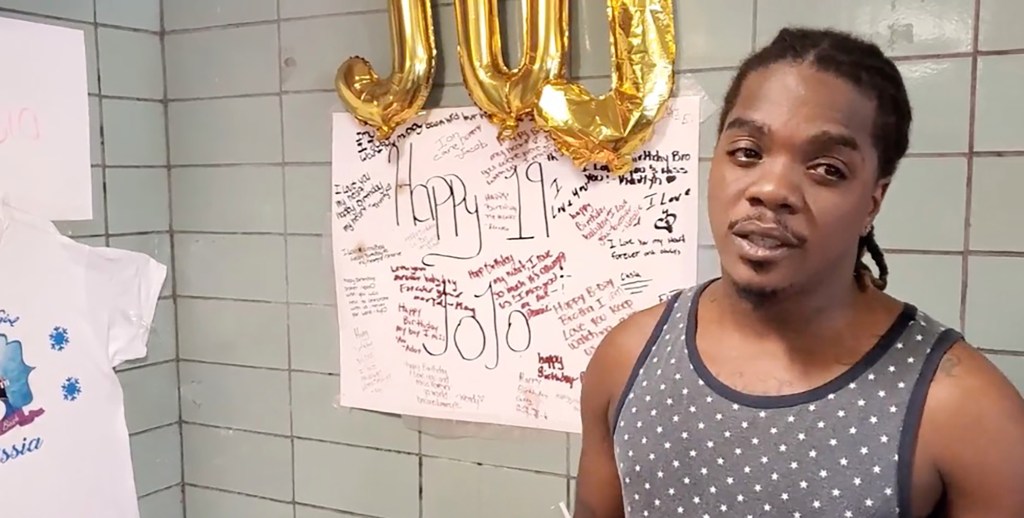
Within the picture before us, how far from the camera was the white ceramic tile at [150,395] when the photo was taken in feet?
5.07

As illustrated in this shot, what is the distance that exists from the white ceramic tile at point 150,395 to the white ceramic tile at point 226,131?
349mm

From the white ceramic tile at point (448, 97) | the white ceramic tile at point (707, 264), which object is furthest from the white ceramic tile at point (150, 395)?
the white ceramic tile at point (707, 264)

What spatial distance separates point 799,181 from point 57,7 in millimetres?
1134

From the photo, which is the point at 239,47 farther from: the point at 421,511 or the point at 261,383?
the point at 421,511

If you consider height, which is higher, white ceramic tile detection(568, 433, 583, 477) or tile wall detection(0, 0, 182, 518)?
tile wall detection(0, 0, 182, 518)

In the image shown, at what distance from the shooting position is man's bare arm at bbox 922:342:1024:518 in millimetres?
774

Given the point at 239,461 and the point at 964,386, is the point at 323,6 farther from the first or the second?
the point at 964,386

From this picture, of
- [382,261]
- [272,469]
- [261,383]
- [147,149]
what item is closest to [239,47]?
[147,149]

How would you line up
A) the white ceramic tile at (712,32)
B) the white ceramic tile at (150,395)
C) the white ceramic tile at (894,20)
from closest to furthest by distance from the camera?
1. the white ceramic tile at (894,20)
2. the white ceramic tile at (712,32)
3. the white ceramic tile at (150,395)

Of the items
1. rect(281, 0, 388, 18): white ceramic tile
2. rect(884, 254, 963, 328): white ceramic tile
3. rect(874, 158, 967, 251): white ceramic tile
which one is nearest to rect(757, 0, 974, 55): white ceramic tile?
rect(874, 158, 967, 251): white ceramic tile

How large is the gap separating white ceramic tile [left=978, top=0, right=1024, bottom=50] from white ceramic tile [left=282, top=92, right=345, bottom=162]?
0.86 metres

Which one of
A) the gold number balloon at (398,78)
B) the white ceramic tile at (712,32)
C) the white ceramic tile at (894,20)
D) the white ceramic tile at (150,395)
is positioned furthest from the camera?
the white ceramic tile at (150,395)

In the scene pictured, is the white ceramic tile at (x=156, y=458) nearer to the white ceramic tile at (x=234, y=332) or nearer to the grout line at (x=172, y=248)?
the grout line at (x=172, y=248)

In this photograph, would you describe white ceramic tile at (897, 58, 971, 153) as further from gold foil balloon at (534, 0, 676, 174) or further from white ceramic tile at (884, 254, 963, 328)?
gold foil balloon at (534, 0, 676, 174)
